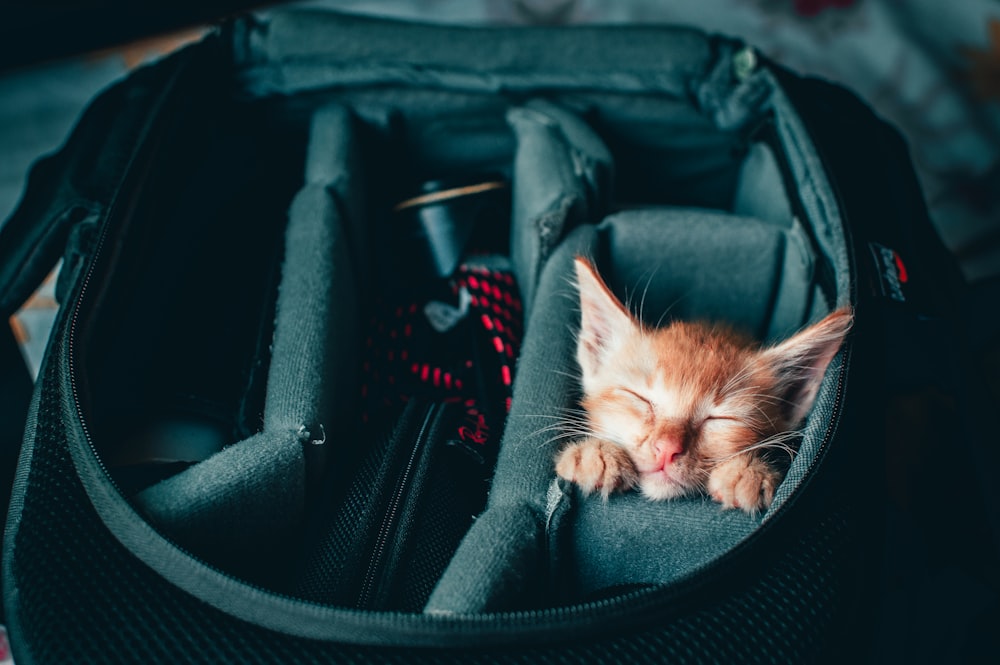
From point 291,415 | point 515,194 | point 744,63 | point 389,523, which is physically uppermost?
point 744,63

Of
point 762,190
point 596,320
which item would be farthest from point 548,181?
point 762,190

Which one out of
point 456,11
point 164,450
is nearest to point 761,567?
point 164,450

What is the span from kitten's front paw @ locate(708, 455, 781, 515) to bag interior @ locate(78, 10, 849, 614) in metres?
0.02

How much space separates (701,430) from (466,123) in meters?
0.78

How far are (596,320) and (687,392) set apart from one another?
6.5 inches

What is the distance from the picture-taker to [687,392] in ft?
2.82

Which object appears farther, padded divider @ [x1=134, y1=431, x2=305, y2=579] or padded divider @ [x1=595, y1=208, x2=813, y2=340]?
padded divider @ [x1=595, y1=208, x2=813, y2=340]

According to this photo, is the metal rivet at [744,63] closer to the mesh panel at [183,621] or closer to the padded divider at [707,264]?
the padded divider at [707,264]

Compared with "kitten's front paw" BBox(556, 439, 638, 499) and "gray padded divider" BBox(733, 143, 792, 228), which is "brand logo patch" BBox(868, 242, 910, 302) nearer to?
"gray padded divider" BBox(733, 143, 792, 228)

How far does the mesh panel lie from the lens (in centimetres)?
55

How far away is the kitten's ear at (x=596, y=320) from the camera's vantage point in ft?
2.80

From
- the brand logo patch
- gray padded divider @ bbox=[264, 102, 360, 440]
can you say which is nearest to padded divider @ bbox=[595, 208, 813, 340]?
the brand logo patch

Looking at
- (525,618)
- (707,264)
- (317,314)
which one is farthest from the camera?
(707,264)

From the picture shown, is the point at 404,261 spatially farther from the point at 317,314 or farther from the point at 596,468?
the point at 596,468
